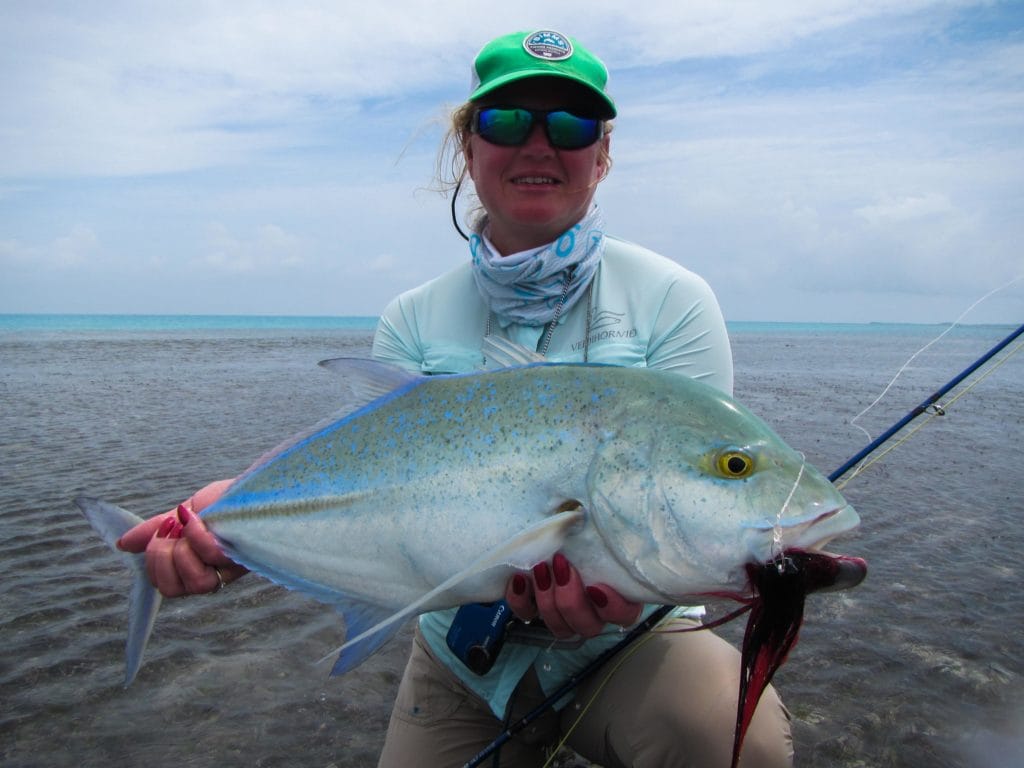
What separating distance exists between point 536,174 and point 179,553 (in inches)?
73.8

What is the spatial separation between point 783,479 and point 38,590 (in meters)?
5.58

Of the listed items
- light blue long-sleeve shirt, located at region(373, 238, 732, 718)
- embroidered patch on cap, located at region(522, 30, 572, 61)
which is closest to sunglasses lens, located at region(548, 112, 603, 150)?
embroidered patch on cap, located at region(522, 30, 572, 61)

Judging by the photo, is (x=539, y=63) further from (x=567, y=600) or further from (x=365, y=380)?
(x=567, y=600)

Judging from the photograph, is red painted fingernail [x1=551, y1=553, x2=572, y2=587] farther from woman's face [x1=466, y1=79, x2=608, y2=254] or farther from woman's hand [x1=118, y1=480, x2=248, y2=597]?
woman's face [x1=466, y1=79, x2=608, y2=254]

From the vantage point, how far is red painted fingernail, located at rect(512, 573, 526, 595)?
6.81 feet

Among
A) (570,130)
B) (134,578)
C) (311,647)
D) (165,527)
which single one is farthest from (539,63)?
(311,647)

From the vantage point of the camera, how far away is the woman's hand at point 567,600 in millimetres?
1959

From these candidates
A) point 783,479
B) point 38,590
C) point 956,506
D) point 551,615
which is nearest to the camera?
point 783,479

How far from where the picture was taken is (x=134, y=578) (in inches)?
97.2

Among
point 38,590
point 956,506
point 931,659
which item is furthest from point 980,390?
point 38,590

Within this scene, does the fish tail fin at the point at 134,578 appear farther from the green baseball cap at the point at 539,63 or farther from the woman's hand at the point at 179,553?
the green baseball cap at the point at 539,63

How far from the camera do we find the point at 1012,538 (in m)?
6.48

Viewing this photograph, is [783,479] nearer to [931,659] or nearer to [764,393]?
[931,659]

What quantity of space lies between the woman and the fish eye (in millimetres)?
764
